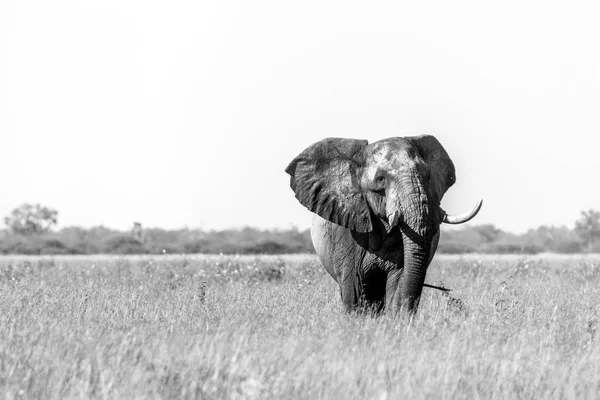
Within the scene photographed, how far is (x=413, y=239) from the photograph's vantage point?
938cm

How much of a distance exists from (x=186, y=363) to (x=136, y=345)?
2.94 feet

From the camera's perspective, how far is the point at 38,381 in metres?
6.09

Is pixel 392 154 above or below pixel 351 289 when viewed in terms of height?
above

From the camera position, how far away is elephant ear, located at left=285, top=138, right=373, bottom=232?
10.1 meters

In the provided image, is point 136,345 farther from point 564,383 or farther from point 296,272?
point 296,272

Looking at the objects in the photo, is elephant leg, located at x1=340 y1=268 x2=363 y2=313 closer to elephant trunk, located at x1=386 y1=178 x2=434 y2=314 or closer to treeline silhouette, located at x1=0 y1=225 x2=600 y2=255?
elephant trunk, located at x1=386 y1=178 x2=434 y2=314

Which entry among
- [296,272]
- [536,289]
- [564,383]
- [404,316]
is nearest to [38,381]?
[564,383]

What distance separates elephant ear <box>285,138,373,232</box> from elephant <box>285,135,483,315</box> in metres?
0.01

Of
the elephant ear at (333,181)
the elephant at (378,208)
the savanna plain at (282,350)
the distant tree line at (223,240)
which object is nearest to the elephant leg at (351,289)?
the elephant at (378,208)

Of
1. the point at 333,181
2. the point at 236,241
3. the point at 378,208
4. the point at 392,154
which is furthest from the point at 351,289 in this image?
the point at 236,241

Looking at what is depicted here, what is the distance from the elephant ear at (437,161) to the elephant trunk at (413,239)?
82 centimetres

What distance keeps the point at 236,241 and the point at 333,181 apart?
129ft

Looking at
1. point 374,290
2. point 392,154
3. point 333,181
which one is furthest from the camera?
point 374,290

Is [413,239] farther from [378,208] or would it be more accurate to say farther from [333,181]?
[333,181]
